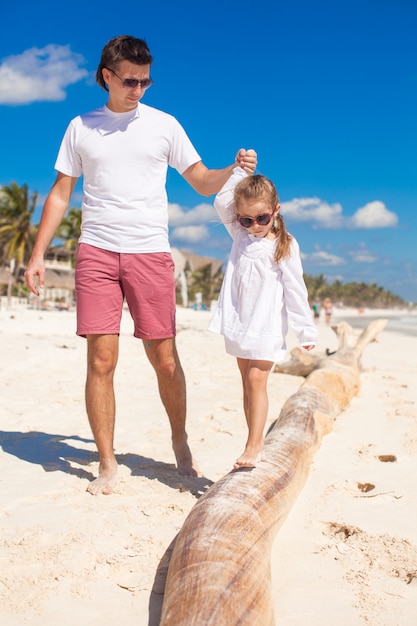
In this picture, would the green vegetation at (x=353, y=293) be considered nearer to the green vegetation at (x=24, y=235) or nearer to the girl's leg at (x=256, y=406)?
the green vegetation at (x=24, y=235)

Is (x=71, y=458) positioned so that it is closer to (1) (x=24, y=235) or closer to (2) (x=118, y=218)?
(2) (x=118, y=218)

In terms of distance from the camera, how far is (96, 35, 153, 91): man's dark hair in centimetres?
315

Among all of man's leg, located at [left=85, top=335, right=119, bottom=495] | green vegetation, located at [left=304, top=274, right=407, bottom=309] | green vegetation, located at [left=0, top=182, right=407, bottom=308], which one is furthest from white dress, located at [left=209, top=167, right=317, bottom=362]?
green vegetation, located at [left=304, top=274, right=407, bottom=309]

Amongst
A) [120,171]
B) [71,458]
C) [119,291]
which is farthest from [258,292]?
[71,458]

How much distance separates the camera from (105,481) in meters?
3.22

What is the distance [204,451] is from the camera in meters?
4.18

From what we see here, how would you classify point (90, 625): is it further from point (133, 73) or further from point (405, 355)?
point (405, 355)

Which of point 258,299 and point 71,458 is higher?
point 258,299

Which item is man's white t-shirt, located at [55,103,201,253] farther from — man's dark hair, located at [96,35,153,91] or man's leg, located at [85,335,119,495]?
man's leg, located at [85,335,119,495]

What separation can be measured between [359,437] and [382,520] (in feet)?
5.50

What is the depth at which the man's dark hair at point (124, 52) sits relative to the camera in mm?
3152

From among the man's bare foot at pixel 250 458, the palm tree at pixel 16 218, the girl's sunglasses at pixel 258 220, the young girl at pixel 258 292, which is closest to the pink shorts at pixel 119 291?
the young girl at pixel 258 292

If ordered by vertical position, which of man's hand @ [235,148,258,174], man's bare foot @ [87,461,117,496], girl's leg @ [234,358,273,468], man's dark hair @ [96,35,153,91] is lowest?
man's bare foot @ [87,461,117,496]

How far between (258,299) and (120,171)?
107 cm
